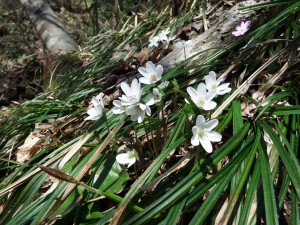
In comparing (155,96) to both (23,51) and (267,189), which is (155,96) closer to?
(267,189)

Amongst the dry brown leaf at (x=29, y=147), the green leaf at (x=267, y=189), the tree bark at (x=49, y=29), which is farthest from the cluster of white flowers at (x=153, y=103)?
the tree bark at (x=49, y=29)

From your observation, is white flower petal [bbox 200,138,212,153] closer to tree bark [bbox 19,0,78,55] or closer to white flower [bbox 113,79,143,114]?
white flower [bbox 113,79,143,114]

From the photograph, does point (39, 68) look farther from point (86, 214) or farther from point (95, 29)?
point (86, 214)

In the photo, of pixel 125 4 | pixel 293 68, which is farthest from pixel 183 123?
pixel 125 4

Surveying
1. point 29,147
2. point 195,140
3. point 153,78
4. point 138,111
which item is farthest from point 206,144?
point 29,147

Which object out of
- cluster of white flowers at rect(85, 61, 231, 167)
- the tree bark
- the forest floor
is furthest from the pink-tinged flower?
the tree bark

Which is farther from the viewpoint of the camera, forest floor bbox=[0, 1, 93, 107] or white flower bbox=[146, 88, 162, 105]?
forest floor bbox=[0, 1, 93, 107]
